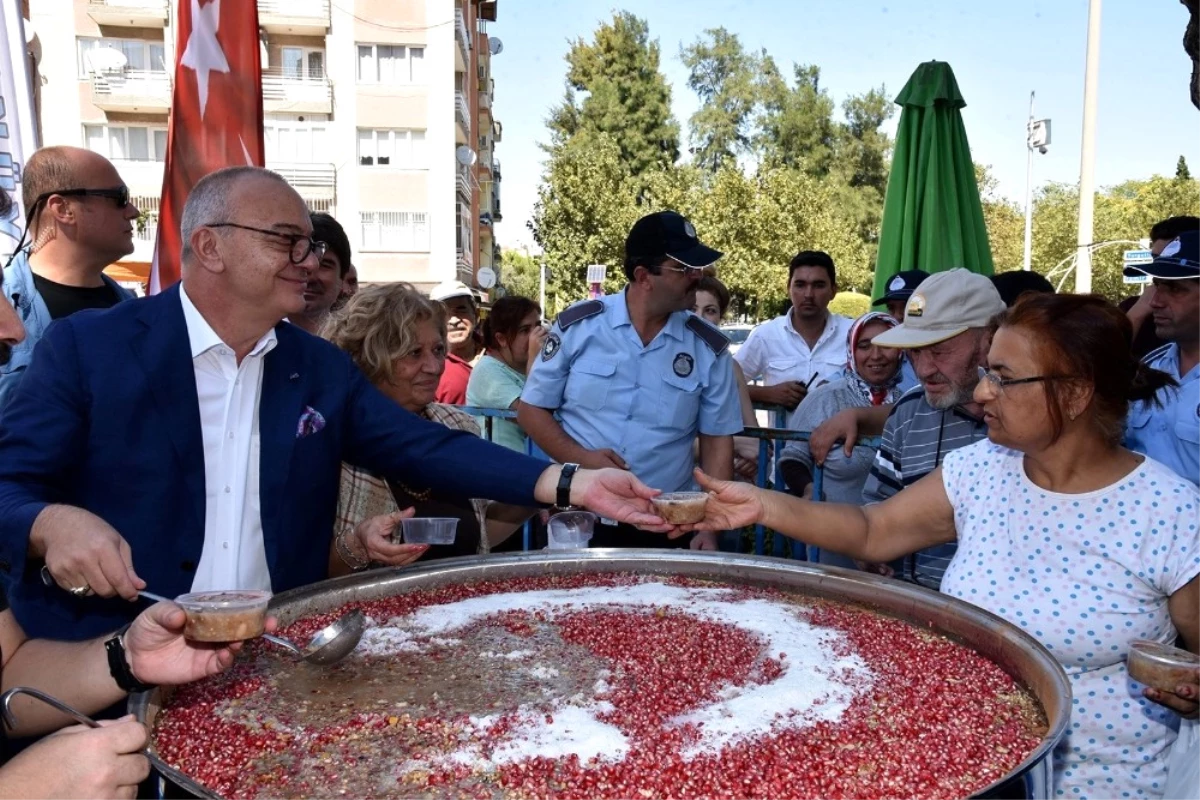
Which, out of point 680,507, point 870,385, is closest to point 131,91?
point 870,385

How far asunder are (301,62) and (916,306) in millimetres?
39148

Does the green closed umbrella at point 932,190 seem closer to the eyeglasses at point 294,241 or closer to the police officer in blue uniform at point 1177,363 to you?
the police officer in blue uniform at point 1177,363

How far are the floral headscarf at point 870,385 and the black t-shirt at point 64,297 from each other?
369cm

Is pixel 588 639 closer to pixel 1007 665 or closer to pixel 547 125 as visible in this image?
pixel 1007 665

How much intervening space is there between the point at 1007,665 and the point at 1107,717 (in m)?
0.50

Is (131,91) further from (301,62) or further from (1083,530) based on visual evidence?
(1083,530)

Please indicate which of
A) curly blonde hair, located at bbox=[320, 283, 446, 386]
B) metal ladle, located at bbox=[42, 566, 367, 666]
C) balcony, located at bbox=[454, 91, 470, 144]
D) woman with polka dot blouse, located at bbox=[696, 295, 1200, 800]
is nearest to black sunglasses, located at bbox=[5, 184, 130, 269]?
curly blonde hair, located at bbox=[320, 283, 446, 386]

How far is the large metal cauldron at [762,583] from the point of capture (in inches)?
75.0

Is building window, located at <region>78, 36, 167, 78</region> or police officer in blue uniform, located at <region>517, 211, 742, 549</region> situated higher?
building window, located at <region>78, 36, 167, 78</region>

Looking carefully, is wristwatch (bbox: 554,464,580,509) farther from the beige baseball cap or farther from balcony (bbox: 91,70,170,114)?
balcony (bbox: 91,70,170,114)

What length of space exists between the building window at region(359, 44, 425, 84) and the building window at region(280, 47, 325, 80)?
2256mm

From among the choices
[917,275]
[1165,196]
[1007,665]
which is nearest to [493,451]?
[1007,665]

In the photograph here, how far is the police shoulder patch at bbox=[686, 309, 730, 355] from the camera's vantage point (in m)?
4.91

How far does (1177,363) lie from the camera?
434cm
